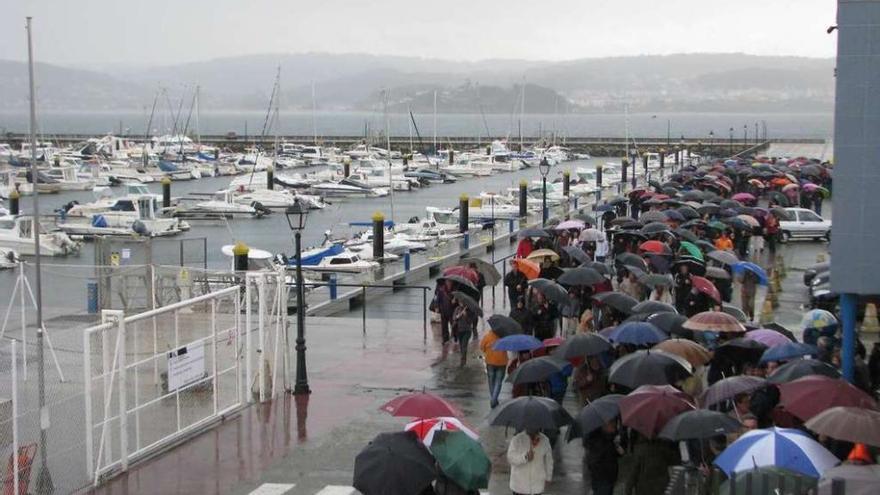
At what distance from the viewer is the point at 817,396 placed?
41.6 ft

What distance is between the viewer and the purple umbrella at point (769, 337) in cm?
1672

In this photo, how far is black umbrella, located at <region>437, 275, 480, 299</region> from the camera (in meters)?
22.8

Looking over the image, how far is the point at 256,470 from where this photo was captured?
622 inches

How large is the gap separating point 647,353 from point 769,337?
298 cm

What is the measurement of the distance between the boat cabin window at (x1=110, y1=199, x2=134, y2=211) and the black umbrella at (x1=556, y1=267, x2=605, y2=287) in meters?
52.5

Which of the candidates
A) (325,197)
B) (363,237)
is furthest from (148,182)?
(363,237)

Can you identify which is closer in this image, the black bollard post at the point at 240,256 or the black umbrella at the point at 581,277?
the black umbrella at the point at 581,277

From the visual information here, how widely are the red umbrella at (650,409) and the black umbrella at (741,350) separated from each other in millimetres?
4287

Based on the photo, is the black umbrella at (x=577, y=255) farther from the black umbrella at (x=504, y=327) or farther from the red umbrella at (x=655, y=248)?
the black umbrella at (x=504, y=327)

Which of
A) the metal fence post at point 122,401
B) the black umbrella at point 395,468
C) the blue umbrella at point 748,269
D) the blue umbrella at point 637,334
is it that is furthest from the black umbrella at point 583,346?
the blue umbrella at point 748,269

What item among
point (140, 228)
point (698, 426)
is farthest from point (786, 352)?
point (140, 228)

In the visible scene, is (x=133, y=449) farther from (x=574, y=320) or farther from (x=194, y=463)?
(x=574, y=320)

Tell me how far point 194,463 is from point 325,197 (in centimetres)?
8256

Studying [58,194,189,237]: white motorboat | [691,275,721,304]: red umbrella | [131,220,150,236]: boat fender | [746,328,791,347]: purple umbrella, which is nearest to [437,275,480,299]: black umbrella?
[691,275,721,304]: red umbrella
